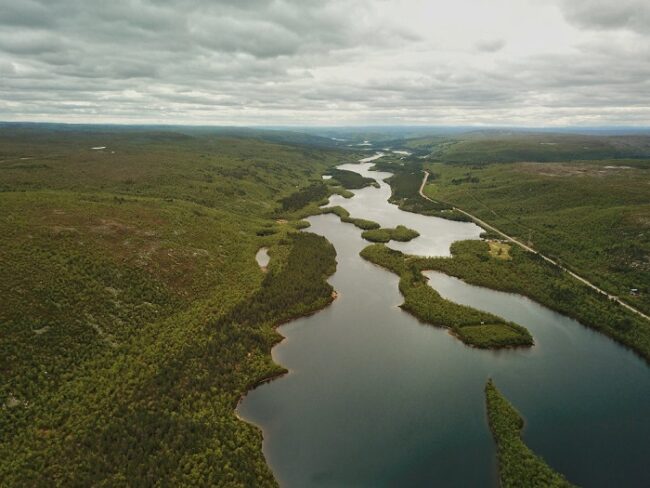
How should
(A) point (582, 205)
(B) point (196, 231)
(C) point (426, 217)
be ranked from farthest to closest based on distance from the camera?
(C) point (426, 217)
(A) point (582, 205)
(B) point (196, 231)

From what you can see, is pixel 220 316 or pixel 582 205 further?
pixel 582 205

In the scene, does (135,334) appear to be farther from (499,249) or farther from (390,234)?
(499,249)

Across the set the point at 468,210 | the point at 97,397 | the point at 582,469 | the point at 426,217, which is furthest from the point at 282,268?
the point at 468,210

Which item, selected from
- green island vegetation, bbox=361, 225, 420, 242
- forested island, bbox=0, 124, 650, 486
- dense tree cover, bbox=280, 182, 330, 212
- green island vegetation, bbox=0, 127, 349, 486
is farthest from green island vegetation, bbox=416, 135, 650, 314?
green island vegetation, bbox=0, 127, 349, 486

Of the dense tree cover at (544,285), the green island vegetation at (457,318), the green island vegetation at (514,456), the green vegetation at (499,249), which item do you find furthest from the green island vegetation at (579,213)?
the green island vegetation at (514,456)

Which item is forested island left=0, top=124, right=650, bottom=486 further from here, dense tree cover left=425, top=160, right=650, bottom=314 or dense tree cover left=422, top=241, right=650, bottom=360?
dense tree cover left=425, top=160, right=650, bottom=314

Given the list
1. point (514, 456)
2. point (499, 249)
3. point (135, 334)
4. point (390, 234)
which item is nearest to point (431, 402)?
point (514, 456)

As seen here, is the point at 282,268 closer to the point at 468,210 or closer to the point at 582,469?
the point at 582,469
